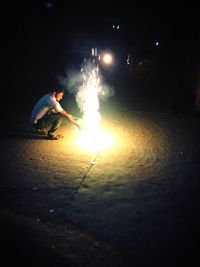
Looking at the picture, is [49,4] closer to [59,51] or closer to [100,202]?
[59,51]

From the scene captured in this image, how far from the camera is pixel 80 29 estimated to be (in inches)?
1035

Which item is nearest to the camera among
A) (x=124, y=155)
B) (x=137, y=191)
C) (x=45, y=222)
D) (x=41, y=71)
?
(x=45, y=222)

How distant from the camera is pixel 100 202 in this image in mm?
4895

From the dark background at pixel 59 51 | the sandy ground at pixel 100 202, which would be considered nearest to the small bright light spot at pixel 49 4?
the dark background at pixel 59 51

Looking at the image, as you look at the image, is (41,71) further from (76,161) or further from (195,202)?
(195,202)

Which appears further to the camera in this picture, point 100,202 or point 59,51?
point 59,51

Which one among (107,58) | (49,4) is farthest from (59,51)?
(107,58)

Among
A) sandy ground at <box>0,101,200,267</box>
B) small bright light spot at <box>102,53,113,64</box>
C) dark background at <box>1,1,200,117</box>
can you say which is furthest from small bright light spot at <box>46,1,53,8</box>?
small bright light spot at <box>102,53,113,64</box>

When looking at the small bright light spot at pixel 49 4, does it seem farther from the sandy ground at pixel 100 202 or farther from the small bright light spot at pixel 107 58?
the small bright light spot at pixel 107 58

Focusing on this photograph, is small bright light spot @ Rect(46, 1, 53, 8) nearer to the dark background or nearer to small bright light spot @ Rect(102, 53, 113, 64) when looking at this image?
the dark background

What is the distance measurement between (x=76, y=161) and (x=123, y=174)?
128 centimetres

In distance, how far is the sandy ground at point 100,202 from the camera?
148 inches

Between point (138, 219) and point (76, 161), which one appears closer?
point (138, 219)

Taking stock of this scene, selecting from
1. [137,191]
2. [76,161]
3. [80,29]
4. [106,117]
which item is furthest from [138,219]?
[80,29]
